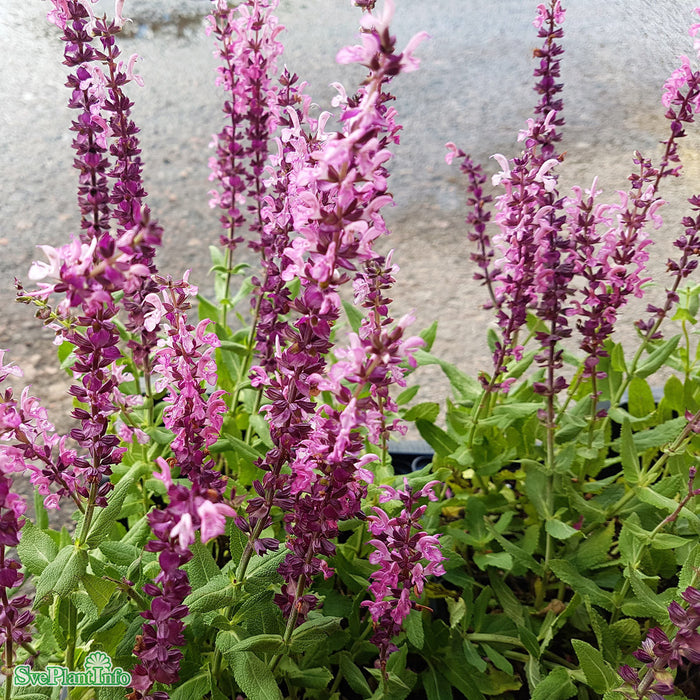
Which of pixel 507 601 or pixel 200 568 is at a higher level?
pixel 200 568

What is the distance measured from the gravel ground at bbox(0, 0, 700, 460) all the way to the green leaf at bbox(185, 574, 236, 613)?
1.71 meters

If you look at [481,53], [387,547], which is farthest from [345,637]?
[481,53]

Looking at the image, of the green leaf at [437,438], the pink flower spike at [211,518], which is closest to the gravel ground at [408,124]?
the green leaf at [437,438]

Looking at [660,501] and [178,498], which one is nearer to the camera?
[178,498]

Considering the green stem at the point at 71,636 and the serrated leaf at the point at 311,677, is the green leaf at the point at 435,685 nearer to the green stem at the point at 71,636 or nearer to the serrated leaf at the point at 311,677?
the serrated leaf at the point at 311,677

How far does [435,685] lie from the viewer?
1.30 m

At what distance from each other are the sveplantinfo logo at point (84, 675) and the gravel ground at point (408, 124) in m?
1.56

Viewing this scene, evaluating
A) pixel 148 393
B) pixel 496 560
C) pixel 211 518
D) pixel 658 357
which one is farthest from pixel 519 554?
pixel 211 518

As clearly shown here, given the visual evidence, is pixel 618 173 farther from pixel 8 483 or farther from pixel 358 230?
pixel 8 483

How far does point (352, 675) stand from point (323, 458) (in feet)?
1.62

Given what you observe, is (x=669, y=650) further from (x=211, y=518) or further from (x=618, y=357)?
(x=618, y=357)

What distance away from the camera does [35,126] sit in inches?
154

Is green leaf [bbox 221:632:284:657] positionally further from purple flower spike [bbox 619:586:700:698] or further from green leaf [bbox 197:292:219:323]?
green leaf [bbox 197:292:219:323]

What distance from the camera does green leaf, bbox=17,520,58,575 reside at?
1.09m
